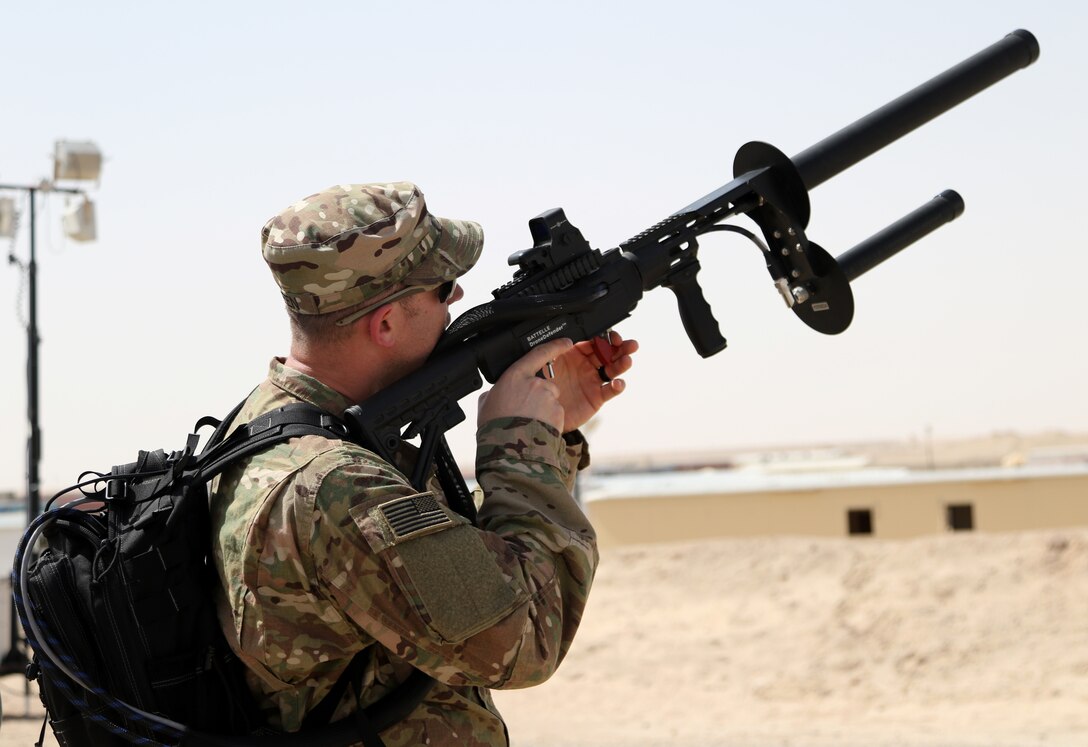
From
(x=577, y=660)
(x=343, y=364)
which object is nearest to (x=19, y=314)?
(x=577, y=660)

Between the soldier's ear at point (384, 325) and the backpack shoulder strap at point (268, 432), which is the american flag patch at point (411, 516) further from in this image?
the soldier's ear at point (384, 325)

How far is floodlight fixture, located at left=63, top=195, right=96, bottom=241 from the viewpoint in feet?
39.2

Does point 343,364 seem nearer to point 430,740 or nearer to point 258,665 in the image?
point 258,665

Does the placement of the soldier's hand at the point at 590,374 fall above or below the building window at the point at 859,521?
above

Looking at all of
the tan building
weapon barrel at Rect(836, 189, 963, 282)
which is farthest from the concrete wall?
weapon barrel at Rect(836, 189, 963, 282)

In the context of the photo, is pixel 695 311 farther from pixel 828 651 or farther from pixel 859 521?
pixel 859 521

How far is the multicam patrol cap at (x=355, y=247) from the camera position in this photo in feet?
7.90

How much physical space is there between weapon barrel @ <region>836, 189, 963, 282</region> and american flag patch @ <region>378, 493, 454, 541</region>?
188 centimetres

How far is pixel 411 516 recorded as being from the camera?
7.29ft

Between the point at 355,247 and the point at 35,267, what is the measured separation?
985 cm

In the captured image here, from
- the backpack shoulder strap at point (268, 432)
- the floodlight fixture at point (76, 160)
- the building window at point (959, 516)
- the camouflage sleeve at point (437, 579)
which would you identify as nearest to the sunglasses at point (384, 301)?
the backpack shoulder strap at point (268, 432)

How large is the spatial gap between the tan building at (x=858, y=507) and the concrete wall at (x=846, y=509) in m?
0.02

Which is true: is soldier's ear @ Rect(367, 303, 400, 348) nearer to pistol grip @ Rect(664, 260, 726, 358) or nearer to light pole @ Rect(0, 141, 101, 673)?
pistol grip @ Rect(664, 260, 726, 358)

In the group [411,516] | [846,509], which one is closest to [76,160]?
[411,516]
